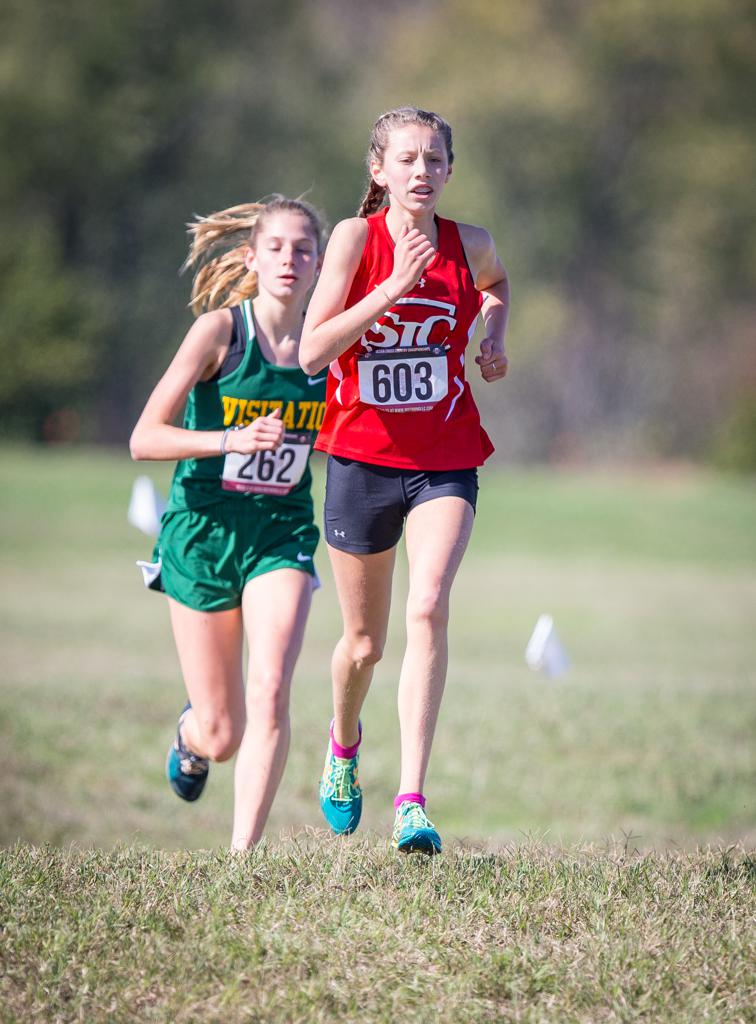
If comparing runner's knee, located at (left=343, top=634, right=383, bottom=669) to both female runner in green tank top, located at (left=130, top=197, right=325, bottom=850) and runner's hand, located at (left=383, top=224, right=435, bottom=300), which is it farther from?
runner's hand, located at (left=383, top=224, right=435, bottom=300)

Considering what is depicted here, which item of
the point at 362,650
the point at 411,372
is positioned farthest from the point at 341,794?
the point at 411,372

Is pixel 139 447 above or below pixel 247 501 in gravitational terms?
above

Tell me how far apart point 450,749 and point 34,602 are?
11226 millimetres

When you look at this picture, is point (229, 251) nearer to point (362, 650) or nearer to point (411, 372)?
point (411, 372)

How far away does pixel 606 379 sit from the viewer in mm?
52594

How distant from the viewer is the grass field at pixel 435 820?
12.7 ft

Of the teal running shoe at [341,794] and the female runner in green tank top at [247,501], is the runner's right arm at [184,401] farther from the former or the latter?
the teal running shoe at [341,794]

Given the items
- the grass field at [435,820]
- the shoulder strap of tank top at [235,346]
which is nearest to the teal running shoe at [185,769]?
the grass field at [435,820]

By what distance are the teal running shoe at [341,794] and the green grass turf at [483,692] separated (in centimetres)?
12

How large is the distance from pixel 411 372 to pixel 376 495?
18.2 inches

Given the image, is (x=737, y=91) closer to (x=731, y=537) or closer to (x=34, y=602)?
(x=731, y=537)

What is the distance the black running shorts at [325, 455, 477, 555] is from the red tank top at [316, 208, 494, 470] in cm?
4

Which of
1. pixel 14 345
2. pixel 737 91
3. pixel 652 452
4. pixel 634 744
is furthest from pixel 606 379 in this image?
pixel 634 744

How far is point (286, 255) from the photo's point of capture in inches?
234
